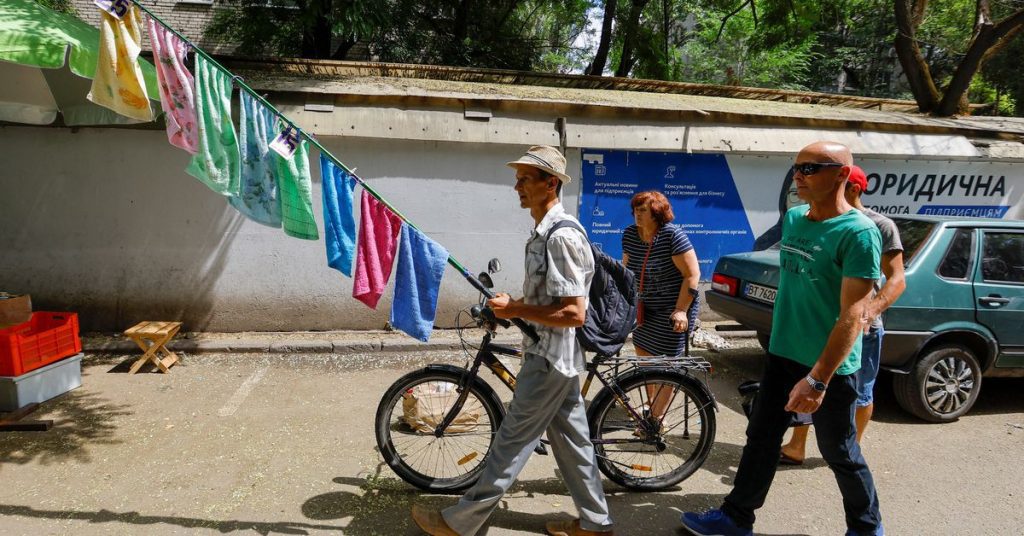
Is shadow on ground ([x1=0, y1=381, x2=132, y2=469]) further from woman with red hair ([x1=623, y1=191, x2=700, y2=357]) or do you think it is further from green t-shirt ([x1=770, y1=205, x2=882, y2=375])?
green t-shirt ([x1=770, y1=205, x2=882, y2=375])

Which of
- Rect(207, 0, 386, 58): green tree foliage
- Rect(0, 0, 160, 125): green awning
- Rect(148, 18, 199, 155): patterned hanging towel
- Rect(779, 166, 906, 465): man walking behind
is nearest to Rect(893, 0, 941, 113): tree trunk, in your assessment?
Rect(779, 166, 906, 465): man walking behind

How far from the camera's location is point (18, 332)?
4578mm

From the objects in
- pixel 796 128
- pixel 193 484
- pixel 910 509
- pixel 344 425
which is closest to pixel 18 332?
pixel 193 484

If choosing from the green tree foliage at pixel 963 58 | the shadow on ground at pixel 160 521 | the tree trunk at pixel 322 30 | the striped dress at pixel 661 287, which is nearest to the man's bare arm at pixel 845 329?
the striped dress at pixel 661 287

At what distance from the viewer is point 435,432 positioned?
3340mm

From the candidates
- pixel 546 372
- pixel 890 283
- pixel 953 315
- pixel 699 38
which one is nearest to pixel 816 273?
pixel 890 283

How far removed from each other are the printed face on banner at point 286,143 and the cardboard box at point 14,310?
304cm

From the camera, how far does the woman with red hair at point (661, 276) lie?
383 cm

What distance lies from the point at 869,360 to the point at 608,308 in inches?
67.9

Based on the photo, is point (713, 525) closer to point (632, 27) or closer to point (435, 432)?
point (435, 432)

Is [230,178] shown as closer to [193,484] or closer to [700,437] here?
[193,484]

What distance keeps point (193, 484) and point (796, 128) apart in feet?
24.1

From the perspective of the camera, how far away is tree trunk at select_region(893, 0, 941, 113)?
9.44 m

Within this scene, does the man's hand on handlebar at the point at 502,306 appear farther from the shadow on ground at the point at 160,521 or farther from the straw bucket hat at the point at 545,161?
the shadow on ground at the point at 160,521
